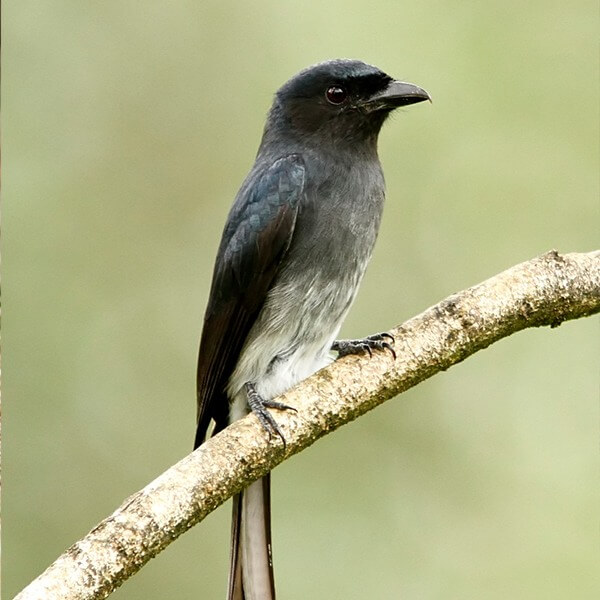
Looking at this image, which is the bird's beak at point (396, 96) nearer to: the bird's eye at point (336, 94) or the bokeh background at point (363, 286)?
the bird's eye at point (336, 94)

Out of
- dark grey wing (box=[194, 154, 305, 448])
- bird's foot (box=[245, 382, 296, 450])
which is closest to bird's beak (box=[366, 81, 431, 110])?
dark grey wing (box=[194, 154, 305, 448])

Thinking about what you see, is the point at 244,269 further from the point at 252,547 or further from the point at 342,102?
the point at 252,547

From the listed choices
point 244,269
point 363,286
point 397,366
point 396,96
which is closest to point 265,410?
point 397,366

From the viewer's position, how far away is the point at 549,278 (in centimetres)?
351

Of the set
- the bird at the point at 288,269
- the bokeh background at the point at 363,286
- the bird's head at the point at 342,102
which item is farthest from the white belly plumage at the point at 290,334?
the bokeh background at the point at 363,286

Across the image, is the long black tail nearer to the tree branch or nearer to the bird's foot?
the bird's foot

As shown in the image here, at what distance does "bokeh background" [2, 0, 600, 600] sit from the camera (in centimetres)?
602

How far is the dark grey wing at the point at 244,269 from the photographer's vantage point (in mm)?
4113

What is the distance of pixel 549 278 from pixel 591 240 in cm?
326

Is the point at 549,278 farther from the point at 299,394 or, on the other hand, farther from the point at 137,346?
the point at 137,346

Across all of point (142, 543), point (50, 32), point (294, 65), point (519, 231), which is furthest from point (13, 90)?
point (142, 543)

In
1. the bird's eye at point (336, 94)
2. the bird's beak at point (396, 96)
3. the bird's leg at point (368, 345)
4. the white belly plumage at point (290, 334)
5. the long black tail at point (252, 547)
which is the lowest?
the long black tail at point (252, 547)

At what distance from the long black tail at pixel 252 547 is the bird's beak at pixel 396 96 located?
1.50 meters

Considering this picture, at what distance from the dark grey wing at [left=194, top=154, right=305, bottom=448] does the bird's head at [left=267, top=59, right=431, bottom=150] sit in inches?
9.7
